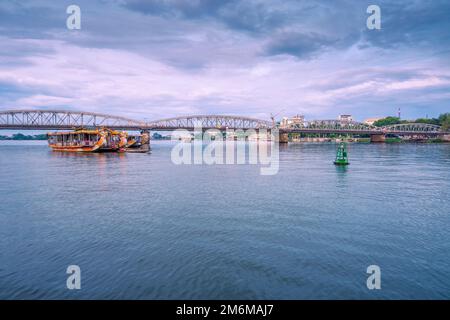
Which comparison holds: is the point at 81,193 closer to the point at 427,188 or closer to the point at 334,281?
the point at 334,281

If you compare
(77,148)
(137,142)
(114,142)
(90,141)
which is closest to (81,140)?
(77,148)

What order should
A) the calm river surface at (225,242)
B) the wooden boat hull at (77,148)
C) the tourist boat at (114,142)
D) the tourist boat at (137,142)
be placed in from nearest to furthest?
1. the calm river surface at (225,242)
2. the wooden boat hull at (77,148)
3. the tourist boat at (114,142)
4. the tourist boat at (137,142)

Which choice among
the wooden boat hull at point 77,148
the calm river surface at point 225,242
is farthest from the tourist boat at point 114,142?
the calm river surface at point 225,242

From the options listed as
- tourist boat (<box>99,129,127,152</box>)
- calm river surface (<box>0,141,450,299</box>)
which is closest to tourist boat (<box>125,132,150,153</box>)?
tourist boat (<box>99,129,127,152</box>)

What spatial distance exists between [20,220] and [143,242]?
39.5ft

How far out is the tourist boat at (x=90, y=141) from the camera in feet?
348

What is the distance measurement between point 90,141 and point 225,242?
100.0 meters

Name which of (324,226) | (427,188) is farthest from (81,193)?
(427,188)

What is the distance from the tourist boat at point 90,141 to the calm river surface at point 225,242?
232 ft

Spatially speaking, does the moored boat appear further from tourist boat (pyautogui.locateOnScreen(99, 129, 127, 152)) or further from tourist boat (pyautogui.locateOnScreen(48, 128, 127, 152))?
tourist boat (pyautogui.locateOnScreen(99, 129, 127, 152))

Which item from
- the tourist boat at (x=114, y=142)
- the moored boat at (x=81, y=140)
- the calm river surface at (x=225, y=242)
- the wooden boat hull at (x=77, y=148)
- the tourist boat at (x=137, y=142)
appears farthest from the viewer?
the tourist boat at (x=137, y=142)

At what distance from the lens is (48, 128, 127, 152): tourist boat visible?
348ft

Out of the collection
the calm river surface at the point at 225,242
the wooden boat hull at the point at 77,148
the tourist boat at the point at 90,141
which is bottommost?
the calm river surface at the point at 225,242

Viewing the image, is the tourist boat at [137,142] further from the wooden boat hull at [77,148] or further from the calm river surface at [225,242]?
the calm river surface at [225,242]
